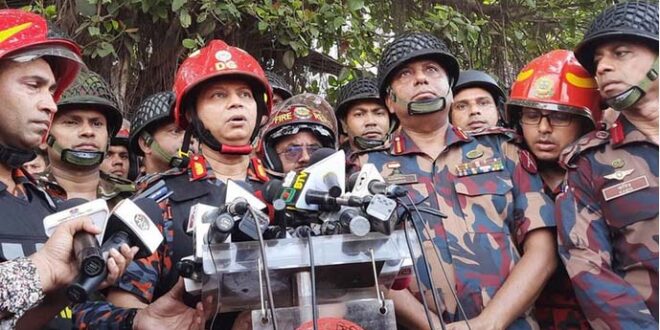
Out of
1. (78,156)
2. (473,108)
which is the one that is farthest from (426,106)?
(78,156)

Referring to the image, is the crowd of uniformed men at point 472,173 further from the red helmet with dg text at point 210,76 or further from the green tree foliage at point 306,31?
the green tree foliage at point 306,31

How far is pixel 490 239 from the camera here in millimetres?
3793

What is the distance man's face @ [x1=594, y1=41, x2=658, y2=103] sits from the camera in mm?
3605

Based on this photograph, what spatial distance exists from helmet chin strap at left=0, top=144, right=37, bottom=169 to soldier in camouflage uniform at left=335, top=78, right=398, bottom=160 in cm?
291

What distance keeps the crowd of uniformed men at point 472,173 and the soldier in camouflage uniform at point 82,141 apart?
0.50 metres

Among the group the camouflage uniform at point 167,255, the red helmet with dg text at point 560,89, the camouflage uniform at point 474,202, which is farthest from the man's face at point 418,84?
the camouflage uniform at point 167,255

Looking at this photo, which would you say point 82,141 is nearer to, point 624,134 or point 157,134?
point 157,134

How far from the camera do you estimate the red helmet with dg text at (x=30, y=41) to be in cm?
325

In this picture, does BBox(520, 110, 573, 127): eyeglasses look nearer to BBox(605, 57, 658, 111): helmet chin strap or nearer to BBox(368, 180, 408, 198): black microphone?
BBox(605, 57, 658, 111): helmet chin strap

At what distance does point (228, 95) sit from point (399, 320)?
1.42 metres

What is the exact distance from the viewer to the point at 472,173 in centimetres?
398

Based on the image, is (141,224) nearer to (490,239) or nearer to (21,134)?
(21,134)

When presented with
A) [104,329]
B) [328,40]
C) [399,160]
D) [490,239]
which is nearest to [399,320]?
[490,239]

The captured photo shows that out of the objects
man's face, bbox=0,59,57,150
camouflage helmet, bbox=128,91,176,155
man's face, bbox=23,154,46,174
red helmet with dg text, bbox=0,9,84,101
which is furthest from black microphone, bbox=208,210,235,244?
man's face, bbox=23,154,46,174
